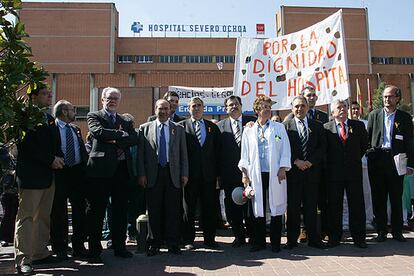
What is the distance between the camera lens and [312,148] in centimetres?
559

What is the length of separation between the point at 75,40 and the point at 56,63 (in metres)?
4.55

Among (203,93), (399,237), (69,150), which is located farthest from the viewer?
(203,93)

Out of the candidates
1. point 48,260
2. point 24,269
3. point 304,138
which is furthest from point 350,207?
point 24,269

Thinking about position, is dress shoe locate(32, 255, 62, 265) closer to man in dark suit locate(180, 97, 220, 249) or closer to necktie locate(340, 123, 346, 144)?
man in dark suit locate(180, 97, 220, 249)

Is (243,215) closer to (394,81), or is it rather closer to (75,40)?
(394,81)

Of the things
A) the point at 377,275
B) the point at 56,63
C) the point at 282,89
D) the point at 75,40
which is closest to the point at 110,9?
the point at 75,40

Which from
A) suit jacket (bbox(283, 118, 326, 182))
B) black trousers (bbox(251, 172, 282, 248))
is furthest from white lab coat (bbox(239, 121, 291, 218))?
suit jacket (bbox(283, 118, 326, 182))

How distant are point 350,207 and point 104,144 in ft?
11.9

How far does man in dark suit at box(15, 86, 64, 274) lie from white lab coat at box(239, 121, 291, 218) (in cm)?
255

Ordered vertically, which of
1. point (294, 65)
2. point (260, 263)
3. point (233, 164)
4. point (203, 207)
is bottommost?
point (260, 263)

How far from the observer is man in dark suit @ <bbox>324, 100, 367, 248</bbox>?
5.62 m

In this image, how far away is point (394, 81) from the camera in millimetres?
45219

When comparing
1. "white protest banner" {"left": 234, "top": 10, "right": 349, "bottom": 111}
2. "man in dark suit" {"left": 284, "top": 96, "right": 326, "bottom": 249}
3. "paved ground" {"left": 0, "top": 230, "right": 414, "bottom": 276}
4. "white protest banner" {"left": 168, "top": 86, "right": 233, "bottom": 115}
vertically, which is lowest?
"paved ground" {"left": 0, "top": 230, "right": 414, "bottom": 276}

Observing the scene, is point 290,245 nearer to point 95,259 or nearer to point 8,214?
point 95,259
